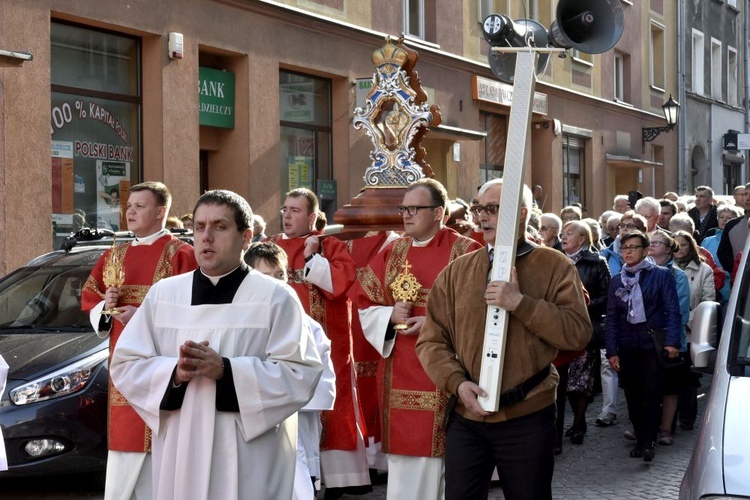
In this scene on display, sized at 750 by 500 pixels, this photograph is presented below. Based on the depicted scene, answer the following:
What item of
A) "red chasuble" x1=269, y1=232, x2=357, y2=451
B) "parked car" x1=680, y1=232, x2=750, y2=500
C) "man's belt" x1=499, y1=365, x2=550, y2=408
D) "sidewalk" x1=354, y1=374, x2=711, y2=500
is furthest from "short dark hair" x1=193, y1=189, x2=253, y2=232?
"sidewalk" x1=354, y1=374, x2=711, y2=500

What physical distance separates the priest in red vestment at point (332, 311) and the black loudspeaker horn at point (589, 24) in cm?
235

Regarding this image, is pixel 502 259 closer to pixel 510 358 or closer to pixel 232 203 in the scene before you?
pixel 510 358

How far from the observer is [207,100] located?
1617 centimetres

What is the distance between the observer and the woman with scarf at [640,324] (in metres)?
9.95

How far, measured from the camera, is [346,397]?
328 inches

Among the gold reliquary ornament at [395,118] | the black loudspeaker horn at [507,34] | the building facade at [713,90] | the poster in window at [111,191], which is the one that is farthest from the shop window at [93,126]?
the building facade at [713,90]

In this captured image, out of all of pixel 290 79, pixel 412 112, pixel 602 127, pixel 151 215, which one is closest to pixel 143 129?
pixel 290 79

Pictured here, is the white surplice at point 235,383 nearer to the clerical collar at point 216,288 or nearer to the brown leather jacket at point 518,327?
the clerical collar at point 216,288

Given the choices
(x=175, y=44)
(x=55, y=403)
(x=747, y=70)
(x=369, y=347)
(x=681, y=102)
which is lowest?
(x=55, y=403)

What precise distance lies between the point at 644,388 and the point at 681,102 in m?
26.2

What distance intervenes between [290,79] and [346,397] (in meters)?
10.1

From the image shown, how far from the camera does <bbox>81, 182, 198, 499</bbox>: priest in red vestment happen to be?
6.95 meters

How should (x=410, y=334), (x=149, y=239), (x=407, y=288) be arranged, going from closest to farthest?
1. (x=410, y=334)
2. (x=407, y=288)
3. (x=149, y=239)

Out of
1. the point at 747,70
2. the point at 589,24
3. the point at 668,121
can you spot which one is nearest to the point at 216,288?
the point at 589,24
